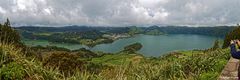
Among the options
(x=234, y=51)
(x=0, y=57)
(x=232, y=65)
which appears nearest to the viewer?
(x=234, y=51)

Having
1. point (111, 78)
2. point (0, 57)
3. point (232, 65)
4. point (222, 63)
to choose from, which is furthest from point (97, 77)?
point (222, 63)

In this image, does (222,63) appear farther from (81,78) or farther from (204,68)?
(81,78)

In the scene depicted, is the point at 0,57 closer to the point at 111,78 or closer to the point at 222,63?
the point at 111,78

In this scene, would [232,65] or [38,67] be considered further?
[232,65]

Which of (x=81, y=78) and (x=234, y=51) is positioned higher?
(x=234, y=51)

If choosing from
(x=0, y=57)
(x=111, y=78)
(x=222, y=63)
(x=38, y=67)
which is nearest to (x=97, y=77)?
(x=111, y=78)

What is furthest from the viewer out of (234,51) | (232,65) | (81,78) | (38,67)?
(232,65)

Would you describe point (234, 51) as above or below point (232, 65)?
above

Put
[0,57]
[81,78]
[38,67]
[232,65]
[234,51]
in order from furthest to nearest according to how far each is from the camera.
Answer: [232,65]
[0,57]
[38,67]
[81,78]
[234,51]

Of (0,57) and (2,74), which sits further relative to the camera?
(0,57)
